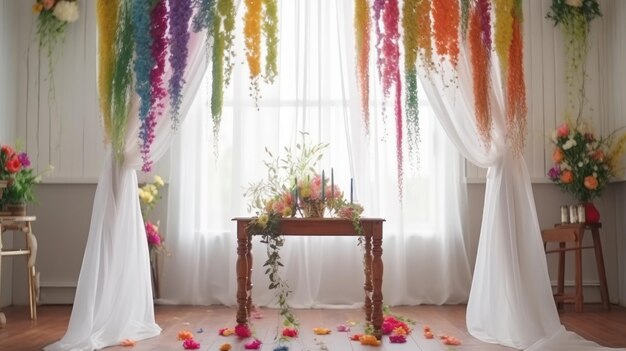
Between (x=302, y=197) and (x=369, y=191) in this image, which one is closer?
(x=302, y=197)

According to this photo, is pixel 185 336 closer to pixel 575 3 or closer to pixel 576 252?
pixel 576 252

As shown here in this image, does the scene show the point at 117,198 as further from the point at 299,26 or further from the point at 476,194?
the point at 476,194

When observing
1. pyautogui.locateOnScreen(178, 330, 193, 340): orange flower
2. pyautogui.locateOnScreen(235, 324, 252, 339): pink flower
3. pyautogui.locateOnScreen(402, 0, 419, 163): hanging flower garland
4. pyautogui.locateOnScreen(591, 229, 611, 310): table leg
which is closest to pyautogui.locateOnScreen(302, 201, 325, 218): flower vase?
pyautogui.locateOnScreen(402, 0, 419, 163): hanging flower garland

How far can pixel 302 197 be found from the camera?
4.04 meters

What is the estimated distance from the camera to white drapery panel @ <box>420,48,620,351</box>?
369 centimetres

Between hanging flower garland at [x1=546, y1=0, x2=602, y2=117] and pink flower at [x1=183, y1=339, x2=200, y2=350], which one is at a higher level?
hanging flower garland at [x1=546, y1=0, x2=602, y2=117]

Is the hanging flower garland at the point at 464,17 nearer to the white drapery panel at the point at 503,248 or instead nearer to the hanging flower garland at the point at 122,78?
the white drapery panel at the point at 503,248

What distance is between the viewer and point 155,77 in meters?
3.94

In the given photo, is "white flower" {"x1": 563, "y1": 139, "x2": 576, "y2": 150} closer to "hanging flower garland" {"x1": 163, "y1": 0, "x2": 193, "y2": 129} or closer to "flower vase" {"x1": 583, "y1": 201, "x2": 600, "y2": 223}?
"flower vase" {"x1": 583, "y1": 201, "x2": 600, "y2": 223}

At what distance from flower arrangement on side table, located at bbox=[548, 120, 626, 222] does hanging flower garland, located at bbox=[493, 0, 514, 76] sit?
4.73ft

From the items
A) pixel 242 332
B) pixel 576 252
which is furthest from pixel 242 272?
pixel 576 252

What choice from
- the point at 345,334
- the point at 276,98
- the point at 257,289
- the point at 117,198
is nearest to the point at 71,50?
the point at 276,98

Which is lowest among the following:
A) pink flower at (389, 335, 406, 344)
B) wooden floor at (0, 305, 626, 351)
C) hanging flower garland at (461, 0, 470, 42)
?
wooden floor at (0, 305, 626, 351)

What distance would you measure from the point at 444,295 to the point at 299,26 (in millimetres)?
2518
